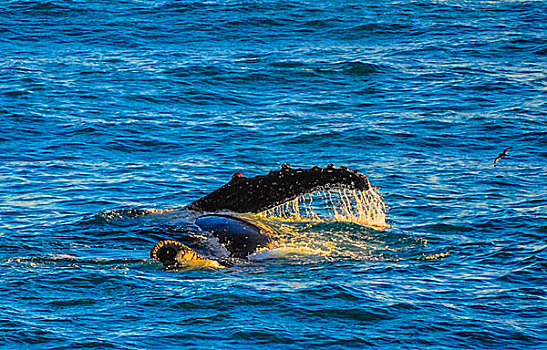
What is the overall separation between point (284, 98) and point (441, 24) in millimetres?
8967

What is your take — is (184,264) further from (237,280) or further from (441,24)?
(441,24)

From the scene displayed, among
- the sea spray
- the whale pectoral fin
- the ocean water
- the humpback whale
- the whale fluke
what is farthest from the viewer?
the sea spray

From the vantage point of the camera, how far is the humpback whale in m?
12.1

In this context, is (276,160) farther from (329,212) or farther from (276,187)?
(276,187)

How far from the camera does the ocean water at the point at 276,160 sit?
10.8 metres

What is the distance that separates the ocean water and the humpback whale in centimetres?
29

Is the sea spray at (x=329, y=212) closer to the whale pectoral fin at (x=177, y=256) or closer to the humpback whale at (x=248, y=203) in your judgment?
the humpback whale at (x=248, y=203)

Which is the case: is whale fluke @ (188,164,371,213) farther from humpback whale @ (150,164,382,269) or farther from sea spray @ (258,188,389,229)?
sea spray @ (258,188,389,229)

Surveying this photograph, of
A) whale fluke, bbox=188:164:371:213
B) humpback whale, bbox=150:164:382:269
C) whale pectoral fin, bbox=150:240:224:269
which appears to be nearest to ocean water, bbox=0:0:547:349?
whale pectoral fin, bbox=150:240:224:269

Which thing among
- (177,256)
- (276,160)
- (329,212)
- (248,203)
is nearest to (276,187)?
(248,203)

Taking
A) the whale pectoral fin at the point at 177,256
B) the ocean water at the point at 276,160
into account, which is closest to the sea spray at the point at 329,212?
the ocean water at the point at 276,160

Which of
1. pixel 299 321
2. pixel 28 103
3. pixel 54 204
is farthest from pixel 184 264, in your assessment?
pixel 28 103

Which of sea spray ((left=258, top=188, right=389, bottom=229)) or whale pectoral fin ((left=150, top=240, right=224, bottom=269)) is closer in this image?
whale pectoral fin ((left=150, top=240, right=224, bottom=269))

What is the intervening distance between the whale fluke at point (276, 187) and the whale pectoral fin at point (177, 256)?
1298 millimetres
